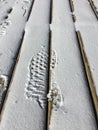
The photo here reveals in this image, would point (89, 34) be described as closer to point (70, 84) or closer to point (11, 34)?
point (11, 34)

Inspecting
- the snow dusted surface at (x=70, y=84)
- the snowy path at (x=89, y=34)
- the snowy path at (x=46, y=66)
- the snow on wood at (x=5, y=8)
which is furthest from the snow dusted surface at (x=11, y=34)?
the snowy path at (x=89, y=34)

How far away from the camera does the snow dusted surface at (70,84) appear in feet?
13.8

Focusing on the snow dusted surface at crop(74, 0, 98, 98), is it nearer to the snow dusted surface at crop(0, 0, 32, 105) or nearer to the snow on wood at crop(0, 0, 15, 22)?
the snow dusted surface at crop(0, 0, 32, 105)

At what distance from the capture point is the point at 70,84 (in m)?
5.03

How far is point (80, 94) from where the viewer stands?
189 inches

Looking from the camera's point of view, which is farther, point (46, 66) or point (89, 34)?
point (89, 34)

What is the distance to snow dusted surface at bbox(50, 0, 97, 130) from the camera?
4.21 meters

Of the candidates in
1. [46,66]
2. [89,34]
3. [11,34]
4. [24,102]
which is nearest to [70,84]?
[46,66]

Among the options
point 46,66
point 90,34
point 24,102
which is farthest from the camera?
point 90,34

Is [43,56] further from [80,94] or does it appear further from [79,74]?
[80,94]

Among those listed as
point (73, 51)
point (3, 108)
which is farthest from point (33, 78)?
point (73, 51)

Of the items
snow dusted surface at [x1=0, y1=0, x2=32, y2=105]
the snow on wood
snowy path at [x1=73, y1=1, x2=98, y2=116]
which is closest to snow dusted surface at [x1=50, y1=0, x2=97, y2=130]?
snowy path at [x1=73, y1=1, x2=98, y2=116]

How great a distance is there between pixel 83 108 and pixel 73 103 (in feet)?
0.67

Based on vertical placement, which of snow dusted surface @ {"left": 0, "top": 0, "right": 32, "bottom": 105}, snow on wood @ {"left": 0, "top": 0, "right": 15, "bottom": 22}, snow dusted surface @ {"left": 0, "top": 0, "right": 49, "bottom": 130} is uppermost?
snow dusted surface @ {"left": 0, "top": 0, "right": 49, "bottom": 130}
